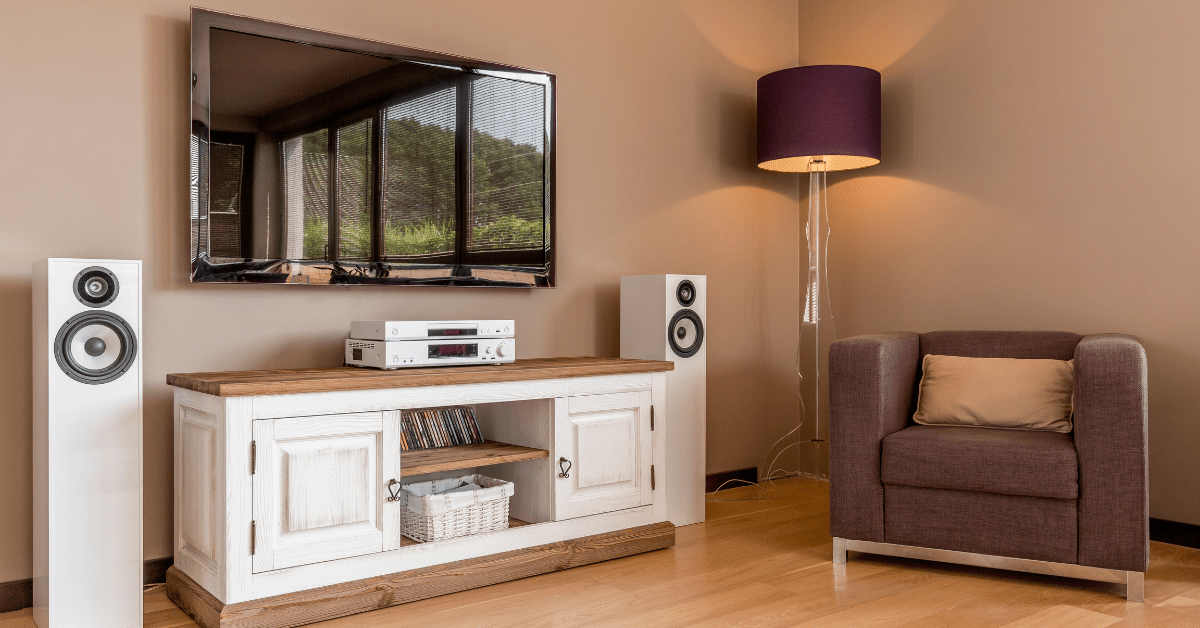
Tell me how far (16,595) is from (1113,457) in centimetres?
314

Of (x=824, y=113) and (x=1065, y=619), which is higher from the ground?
(x=824, y=113)

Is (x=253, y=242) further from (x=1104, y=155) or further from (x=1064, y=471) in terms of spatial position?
(x=1104, y=155)

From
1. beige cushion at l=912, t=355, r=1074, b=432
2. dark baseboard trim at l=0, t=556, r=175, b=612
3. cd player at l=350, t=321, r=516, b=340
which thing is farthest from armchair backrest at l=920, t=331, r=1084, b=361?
dark baseboard trim at l=0, t=556, r=175, b=612

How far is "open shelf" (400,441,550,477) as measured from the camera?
259cm

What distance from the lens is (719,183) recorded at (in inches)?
161

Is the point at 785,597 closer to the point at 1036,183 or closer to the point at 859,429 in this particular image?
the point at 859,429

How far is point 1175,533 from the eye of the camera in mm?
3092

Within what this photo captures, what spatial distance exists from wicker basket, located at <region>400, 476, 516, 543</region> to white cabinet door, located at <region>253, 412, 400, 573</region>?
11cm

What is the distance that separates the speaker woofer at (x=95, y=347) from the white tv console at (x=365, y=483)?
19cm

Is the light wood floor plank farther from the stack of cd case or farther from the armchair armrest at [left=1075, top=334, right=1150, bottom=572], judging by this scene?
the stack of cd case

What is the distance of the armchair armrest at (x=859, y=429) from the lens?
2771 mm

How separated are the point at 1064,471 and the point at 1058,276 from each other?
118 cm

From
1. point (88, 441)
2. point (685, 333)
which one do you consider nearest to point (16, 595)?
point (88, 441)

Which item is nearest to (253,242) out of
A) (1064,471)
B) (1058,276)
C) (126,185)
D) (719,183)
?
(126,185)
